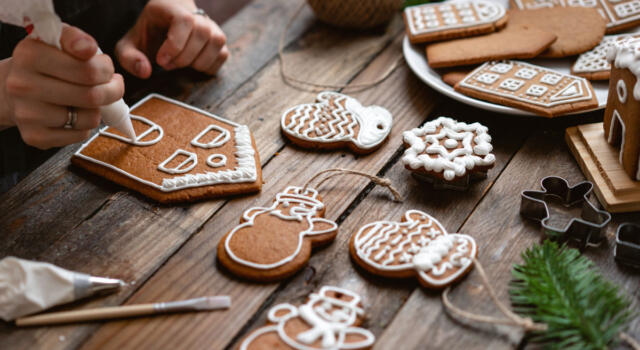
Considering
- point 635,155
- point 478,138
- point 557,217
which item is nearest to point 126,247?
point 478,138

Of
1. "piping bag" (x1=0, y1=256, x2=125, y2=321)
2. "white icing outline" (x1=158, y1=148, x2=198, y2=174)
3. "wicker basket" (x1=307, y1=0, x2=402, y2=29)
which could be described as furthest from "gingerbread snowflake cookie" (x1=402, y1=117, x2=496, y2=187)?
"piping bag" (x1=0, y1=256, x2=125, y2=321)

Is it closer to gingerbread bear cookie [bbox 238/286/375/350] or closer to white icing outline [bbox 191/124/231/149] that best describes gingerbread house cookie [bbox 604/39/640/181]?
gingerbread bear cookie [bbox 238/286/375/350]

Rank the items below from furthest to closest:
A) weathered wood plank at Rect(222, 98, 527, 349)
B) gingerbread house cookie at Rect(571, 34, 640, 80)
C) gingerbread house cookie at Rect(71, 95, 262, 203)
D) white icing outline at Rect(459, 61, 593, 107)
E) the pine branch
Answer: gingerbread house cookie at Rect(571, 34, 640, 80) < white icing outline at Rect(459, 61, 593, 107) < gingerbread house cookie at Rect(71, 95, 262, 203) < weathered wood plank at Rect(222, 98, 527, 349) < the pine branch

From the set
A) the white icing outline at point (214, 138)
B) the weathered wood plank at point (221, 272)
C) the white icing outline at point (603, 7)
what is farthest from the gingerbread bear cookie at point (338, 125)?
the white icing outline at point (603, 7)

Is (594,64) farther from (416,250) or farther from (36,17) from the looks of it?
(36,17)

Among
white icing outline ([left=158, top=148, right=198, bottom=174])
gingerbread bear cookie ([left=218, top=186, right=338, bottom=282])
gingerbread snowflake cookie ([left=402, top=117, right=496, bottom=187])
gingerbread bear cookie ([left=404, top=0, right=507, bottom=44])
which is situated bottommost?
gingerbread bear cookie ([left=218, top=186, right=338, bottom=282])

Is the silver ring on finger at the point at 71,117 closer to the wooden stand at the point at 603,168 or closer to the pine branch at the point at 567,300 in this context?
the pine branch at the point at 567,300
